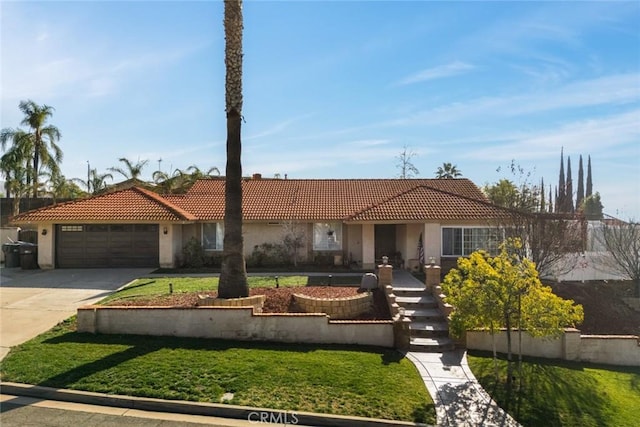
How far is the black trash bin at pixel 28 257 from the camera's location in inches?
826

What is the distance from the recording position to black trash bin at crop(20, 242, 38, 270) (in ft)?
68.8

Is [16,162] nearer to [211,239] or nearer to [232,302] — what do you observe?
[211,239]

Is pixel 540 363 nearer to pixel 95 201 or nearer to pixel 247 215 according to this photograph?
pixel 247 215

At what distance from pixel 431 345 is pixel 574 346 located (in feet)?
13.1

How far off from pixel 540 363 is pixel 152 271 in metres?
16.8

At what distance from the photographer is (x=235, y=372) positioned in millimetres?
8977

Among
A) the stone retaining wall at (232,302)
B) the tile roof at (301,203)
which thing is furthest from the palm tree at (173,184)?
the stone retaining wall at (232,302)

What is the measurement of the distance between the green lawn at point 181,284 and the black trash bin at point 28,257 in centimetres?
739

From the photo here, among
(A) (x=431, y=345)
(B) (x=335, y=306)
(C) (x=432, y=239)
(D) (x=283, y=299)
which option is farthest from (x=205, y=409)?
(C) (x=432, y=239)

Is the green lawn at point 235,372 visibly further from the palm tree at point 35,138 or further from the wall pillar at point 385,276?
the palm tree at point 35,138

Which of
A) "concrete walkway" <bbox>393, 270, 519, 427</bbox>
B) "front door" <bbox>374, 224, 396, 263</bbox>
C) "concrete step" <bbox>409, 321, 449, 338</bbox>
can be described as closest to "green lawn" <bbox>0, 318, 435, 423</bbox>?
"concrete walkway" <bbox>393, 270, 519, 427</bbox>

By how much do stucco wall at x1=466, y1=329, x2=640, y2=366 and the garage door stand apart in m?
16.6

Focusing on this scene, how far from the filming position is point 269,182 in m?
27.6

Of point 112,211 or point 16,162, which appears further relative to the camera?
point 16,162
